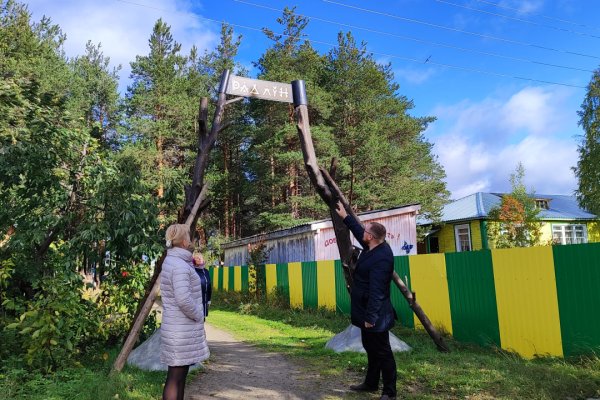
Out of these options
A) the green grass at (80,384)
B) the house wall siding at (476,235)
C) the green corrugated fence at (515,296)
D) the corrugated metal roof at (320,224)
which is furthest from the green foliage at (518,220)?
the green grass at (80,384)

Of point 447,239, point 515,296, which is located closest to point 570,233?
point 447,239

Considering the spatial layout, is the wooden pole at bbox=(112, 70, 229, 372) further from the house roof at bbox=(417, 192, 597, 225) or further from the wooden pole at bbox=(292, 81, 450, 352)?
the house roof at bbox=(417, 192, 597, 225)

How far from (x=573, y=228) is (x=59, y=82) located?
99.7 ft

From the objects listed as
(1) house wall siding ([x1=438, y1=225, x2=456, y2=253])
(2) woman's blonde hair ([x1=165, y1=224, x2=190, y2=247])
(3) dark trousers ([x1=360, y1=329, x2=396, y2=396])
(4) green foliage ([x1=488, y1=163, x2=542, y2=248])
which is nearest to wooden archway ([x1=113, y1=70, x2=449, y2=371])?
(3) dark trousers ([x1=360, y1=329, x2=396, y2=396])

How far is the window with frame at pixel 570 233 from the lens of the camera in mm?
28969

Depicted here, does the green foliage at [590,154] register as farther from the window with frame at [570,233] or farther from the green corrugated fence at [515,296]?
the green corrugated fence at [515,296]

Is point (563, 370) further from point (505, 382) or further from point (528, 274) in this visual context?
point (528, 274)

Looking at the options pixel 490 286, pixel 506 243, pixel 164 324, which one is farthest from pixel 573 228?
pixel 164 324

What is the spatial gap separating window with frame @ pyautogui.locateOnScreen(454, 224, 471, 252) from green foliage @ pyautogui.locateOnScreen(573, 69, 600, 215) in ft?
26.8

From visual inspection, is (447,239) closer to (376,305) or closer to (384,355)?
(384,355)

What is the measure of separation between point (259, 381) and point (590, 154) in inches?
1158

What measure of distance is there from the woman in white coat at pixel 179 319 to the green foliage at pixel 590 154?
30.2 metres

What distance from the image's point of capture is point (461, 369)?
5367 mm

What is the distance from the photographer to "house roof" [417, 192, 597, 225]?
27688 mm
